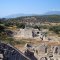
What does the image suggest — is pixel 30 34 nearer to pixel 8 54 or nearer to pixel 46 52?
pixel 46 52

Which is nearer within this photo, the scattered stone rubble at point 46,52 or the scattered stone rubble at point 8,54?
the scattered stone rubble at point 8,54

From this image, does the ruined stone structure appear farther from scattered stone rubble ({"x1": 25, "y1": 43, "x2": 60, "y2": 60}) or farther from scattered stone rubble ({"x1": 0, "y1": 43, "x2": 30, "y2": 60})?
scattered stone rubble ({"x1": 0, "y1": 43, "x2": 30, "y2": 60})

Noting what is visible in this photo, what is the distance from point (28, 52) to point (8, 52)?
7264 mm

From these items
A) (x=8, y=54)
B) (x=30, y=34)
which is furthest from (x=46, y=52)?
(x=30, y=34)

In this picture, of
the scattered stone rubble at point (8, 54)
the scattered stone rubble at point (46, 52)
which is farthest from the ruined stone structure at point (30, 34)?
the scattered stone rubble at point (8, 54)

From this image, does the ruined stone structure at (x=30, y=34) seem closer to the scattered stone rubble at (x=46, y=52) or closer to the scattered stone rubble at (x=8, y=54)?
the scattered stone rubble at (x=46, y=52)

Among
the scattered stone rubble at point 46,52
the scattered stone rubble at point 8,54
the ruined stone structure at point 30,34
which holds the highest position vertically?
the scattered stone rubble at point 8,54

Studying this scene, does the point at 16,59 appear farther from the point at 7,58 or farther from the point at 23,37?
the point at 23,37

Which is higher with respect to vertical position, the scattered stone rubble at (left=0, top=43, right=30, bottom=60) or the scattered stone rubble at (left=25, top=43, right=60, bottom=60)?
the scattered stone rubble at (left=0, top=43, right=30, bottom=60)

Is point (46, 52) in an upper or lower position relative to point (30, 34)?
upper

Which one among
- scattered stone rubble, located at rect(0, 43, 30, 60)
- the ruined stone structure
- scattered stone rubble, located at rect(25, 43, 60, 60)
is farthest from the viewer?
the ruined stone structure

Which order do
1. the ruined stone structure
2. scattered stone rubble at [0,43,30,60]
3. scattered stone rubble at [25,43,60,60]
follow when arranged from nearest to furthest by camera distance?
scattered stone rubble at [0,43,30,60] → scattered stone rubble at [25,43,60,60] → the ruined stone structure

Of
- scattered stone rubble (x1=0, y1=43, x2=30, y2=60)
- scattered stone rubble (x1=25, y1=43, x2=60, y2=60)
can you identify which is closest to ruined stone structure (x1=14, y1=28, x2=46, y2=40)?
scattered stone rubble (x1=25, y1=43, x2=60, y2=60)

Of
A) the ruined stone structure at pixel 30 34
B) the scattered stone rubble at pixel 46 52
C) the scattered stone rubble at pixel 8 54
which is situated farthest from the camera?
the ruined stone structure at pixel 30 34
